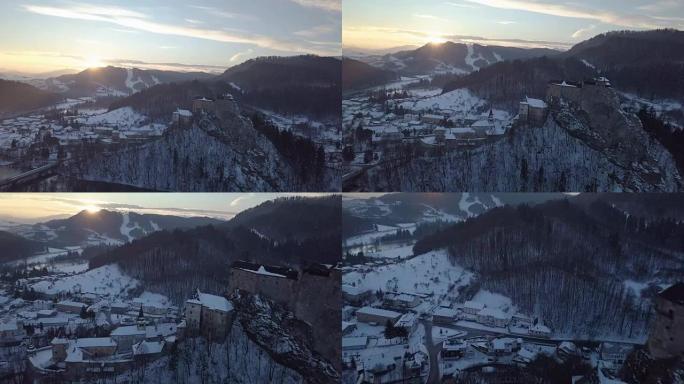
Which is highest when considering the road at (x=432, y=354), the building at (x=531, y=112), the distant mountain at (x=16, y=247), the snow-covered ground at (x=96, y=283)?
the building at (x=531, y=112)

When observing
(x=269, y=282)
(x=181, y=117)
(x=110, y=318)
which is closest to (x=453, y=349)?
(x=269, y=282)

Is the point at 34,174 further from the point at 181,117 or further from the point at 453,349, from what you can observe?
the point at 453,349

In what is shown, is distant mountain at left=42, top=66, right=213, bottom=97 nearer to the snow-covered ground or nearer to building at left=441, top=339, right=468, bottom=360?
the snow-covered ground

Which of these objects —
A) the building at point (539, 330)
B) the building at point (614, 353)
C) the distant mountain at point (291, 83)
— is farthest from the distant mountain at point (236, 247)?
the building at point (614, 353)

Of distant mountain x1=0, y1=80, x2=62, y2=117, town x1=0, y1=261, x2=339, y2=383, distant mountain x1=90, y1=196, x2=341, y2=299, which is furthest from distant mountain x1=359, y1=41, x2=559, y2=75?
distant mountain x1=0, y1=80, x2=62, y2=117

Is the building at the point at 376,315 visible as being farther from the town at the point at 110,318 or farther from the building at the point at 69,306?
the building at the point at 69,306
